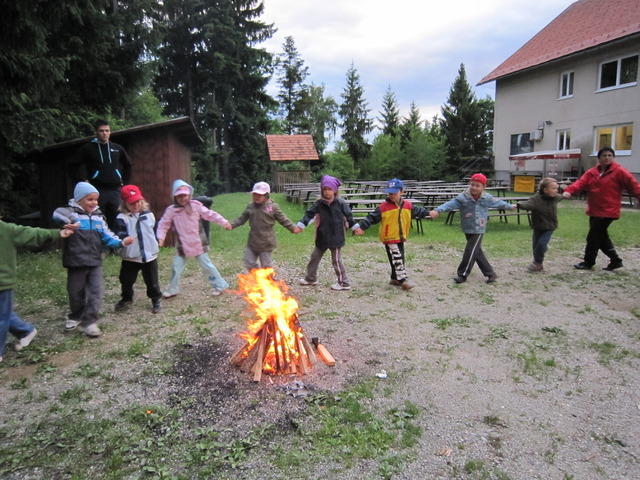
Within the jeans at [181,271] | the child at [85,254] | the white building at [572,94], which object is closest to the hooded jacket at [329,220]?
the jeans at [181,271]

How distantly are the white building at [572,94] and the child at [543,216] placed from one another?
16.5m

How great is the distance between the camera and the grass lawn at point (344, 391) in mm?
2977

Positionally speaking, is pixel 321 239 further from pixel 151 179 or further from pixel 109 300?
pixel 151 179

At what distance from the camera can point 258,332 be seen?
4.23 m

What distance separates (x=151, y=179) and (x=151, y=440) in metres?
7.84

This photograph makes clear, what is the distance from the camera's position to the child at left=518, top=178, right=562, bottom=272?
25.7 feet

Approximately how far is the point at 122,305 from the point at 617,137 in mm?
23711

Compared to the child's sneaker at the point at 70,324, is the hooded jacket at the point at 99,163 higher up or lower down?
higher up

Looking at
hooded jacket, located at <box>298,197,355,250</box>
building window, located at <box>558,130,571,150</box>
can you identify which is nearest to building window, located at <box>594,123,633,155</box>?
building window, located at <box>558,130,571,150</box>

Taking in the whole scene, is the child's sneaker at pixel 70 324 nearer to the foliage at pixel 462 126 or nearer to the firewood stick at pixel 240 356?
the firewood stick at pixel 240 356

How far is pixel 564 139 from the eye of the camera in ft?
81.9

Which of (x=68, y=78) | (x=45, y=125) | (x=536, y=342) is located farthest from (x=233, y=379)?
(x=68, y=78)

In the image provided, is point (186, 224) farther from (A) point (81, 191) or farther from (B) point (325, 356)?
(B) point (325, 356)

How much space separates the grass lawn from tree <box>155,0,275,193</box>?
3014 centimetres
